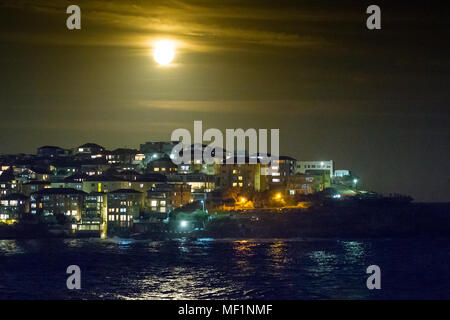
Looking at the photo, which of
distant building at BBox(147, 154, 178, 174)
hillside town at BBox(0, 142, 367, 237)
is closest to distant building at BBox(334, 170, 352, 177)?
hillside town at BBox(0, 142, 367, 237)

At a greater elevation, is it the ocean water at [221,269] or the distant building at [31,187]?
the distant building at [31,187]

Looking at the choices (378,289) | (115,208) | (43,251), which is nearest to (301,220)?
(115,208)

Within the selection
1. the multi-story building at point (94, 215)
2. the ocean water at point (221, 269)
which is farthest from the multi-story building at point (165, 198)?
the ocean water at point (221, 269)

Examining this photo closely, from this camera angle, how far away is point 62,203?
65812 millimetres

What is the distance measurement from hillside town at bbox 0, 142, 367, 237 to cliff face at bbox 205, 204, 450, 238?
4.38m

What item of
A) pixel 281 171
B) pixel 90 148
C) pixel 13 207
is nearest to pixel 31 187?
pixel 13 207

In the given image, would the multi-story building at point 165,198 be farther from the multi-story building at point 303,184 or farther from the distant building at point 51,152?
the distant building at point 51,152

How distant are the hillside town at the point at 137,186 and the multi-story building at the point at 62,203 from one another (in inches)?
3.8

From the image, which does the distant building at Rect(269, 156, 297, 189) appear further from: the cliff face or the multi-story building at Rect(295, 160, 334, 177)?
the cliff face

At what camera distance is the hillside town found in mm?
65312

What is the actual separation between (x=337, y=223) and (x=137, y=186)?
2138 cm

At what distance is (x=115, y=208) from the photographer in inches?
2549

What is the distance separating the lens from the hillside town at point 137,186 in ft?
214

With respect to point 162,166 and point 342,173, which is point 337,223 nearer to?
point 162,166
